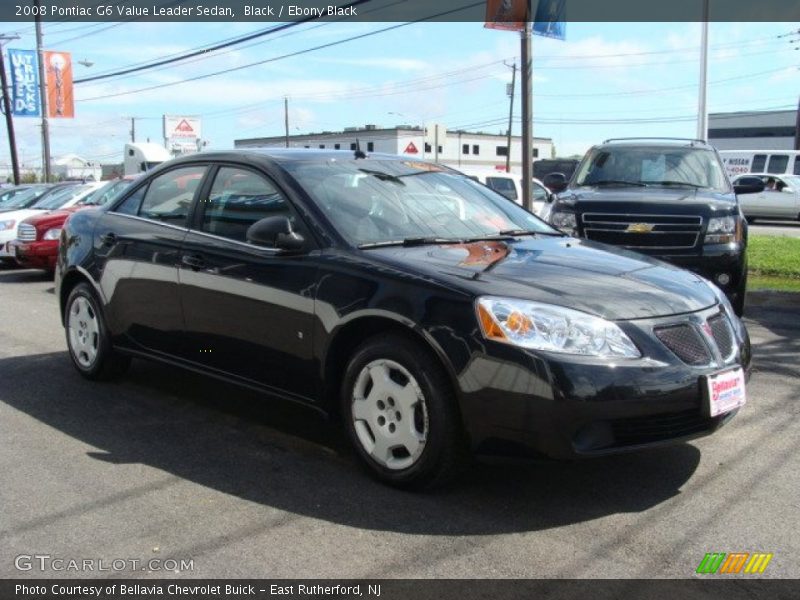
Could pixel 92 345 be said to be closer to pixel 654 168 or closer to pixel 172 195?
→ pixel 172 195

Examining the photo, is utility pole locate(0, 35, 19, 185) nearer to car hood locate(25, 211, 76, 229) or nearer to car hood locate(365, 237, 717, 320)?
car hood locate(25, 211, 76, 229)

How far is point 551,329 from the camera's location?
11.3 ft

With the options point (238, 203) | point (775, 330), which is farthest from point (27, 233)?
point (775, 330)

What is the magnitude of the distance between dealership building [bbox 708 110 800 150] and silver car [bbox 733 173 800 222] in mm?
45273

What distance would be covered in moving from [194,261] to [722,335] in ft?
9.52

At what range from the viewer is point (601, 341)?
345cm

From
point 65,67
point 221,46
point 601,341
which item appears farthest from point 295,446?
point 65,67

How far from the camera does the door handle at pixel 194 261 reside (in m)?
4.73

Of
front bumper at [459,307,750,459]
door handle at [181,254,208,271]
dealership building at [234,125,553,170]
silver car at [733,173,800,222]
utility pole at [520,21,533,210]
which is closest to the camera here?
front bumper at [459,307,750,459]

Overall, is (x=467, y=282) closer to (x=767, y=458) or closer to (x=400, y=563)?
(x=400, y=563)

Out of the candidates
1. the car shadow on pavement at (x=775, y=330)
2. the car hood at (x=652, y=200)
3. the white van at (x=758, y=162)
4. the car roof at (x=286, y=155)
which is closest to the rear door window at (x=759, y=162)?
the white van at (x=758, y=162)

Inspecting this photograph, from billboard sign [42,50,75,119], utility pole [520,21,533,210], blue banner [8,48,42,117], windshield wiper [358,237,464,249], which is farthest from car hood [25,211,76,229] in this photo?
blue banner [8,48,42,117]

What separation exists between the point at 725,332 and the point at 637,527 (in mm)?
1083

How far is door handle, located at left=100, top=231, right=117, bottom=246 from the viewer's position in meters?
5.50
